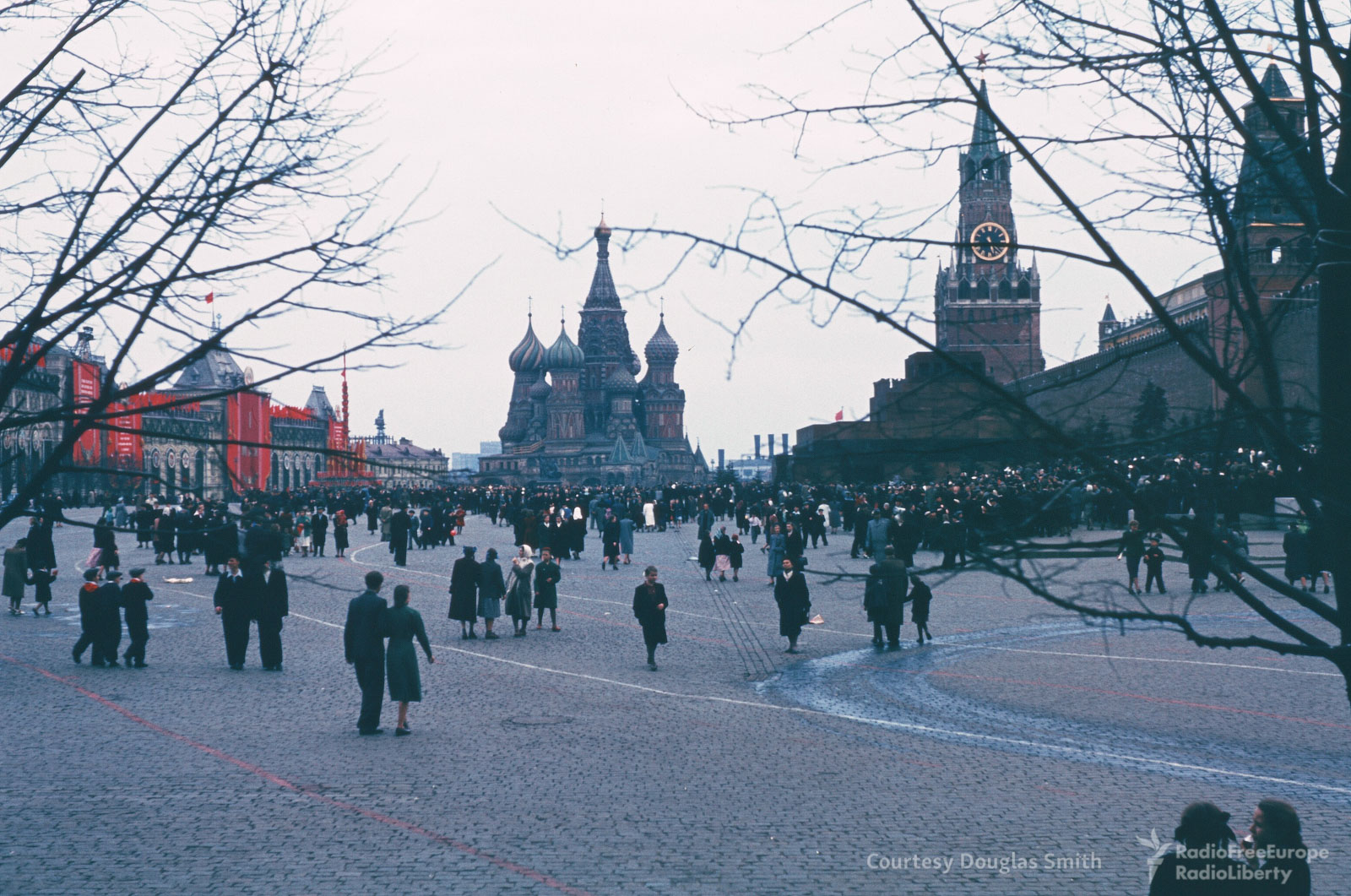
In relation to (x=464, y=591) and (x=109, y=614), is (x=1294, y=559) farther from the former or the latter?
(x=109, y=614)

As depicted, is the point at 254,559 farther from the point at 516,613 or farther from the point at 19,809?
the point at 516,613

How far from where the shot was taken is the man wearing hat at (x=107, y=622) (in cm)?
1564

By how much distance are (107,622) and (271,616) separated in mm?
2076

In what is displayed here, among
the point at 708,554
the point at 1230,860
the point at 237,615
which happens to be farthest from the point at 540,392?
the point at 1230,860

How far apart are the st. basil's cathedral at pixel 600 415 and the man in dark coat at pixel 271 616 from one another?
127 meters

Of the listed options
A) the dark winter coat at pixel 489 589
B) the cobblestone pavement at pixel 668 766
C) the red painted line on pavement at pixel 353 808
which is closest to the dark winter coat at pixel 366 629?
the cobblestone pavement at pixel 668 766

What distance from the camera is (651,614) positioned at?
50.8ft

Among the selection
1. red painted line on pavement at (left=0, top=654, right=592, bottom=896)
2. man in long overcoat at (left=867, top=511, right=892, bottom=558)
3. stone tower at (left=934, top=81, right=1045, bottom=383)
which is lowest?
red painted line on pavement at (left=0, top=654, right=592, bottom=896)

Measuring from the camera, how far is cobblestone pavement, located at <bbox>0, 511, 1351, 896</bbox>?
748cm

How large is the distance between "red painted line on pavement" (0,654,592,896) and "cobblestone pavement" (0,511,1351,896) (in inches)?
1.1

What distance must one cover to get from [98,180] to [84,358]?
1.20 metres

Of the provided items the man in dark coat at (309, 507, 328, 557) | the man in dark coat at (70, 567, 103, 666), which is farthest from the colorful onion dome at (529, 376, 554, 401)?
the man in dark coat at (70, 567, 103, 666)

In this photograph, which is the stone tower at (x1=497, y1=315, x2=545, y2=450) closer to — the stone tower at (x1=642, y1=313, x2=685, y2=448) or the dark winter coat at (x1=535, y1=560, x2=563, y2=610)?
the stone tower at (x1=642, y1=313, x2=685, y2=448)

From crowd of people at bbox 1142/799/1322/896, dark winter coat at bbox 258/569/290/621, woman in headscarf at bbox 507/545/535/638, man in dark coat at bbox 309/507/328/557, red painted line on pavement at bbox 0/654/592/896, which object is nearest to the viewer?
crowd of people at bbox 1142/799/1322/896
